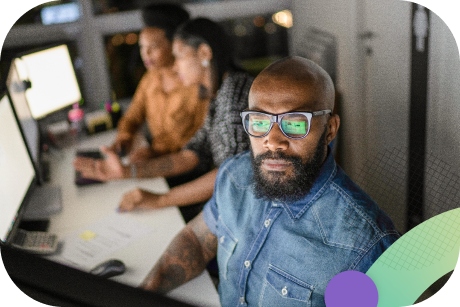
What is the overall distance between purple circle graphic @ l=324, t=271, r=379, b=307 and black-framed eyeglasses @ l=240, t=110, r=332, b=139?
0.35 m

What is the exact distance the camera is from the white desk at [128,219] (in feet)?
4.67

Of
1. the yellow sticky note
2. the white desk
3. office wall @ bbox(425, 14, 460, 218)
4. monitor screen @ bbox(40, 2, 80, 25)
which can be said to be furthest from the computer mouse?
monitor screen @ bbox(40, 2, 80, 25)

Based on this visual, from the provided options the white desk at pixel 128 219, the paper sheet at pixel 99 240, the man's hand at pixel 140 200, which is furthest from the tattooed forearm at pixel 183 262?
the man's hand at pixel 140 200

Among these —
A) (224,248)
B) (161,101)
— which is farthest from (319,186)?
(161,101)

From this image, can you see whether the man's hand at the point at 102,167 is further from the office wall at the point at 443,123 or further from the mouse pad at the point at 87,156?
the office wall at the point at 443,123

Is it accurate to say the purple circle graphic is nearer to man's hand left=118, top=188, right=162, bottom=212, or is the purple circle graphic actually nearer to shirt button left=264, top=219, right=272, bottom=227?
shirt button left=264, top=219, right=272, bottom=227

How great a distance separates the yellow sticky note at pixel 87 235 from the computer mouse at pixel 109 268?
0.78 feet

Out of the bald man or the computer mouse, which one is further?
the computer mouse

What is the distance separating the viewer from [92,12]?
228 centimetres

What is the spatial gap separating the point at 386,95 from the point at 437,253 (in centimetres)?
41

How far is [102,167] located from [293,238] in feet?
3.69

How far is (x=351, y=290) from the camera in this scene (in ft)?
3.89

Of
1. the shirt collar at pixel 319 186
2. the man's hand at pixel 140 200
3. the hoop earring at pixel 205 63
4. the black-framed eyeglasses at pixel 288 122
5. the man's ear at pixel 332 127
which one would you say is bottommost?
the man's hand at pixel 140 200

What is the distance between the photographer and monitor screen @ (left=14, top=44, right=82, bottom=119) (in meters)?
2.24
